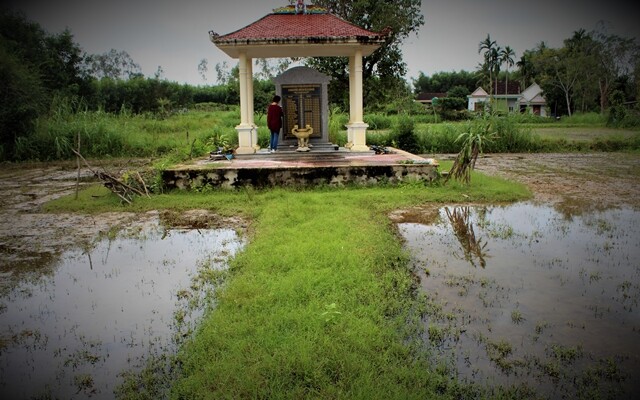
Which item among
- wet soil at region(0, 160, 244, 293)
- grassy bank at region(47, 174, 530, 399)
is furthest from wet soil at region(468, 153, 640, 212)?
wet soil at region(0, 160, 244, 293)

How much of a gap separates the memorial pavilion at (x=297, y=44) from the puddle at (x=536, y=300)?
6298mm

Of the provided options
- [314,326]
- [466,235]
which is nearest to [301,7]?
[466,235]

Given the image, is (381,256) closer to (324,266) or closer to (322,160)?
(324,266)

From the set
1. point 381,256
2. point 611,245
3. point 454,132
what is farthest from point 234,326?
point 454,132

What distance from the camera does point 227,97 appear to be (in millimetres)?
42969

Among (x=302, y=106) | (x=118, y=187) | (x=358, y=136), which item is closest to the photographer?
(x=118, y=187)

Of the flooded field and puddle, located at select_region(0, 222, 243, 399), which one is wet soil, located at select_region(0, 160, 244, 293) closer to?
the flooded field

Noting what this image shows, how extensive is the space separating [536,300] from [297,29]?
10328 millimetres

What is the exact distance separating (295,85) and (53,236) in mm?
8317

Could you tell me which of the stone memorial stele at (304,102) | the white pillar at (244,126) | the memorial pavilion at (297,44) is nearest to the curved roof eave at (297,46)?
the memorial pavilion at (297,44)

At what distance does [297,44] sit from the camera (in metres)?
11.9

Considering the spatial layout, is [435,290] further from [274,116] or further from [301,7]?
[301,7]

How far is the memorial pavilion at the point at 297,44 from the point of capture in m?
11.8

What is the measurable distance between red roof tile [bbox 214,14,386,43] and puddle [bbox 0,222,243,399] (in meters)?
7.23
